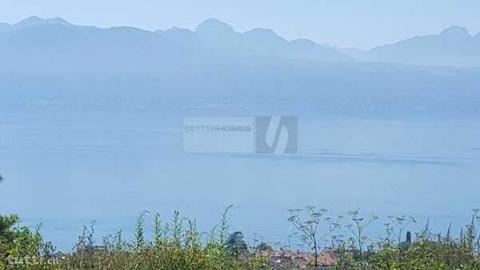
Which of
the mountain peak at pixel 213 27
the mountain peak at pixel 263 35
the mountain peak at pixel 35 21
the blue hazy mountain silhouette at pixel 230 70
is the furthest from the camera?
the mountain peak at pixel 35 21

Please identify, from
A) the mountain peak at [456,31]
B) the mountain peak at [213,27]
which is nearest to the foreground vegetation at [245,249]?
the mountain peak at [456,31]

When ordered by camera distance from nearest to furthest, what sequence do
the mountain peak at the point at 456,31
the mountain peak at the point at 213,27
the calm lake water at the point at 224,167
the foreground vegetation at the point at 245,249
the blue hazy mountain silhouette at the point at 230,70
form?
the foreground vegetation at the point at 245,249 < the calm lake water at the point at 224,167 < the mountain peak at the point at 456,31 < the mountain peak at the point at 213,27 < the blue hazy mountain silhouette at the point at 230,70

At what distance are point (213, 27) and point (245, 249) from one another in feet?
32.0

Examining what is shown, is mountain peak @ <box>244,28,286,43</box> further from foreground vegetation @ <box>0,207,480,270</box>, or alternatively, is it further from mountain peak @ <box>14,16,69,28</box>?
foreground vegetation @ <box>0,207,480,270</box>

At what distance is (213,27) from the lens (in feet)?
44.2

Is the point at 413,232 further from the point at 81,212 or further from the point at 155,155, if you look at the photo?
the point at 155,155

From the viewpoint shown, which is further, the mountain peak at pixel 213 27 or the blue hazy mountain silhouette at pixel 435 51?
the mountain peak at pixel 213 27

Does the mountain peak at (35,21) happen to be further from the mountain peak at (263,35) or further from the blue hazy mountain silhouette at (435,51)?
the blue hazy mountain silhouette at (435,51)

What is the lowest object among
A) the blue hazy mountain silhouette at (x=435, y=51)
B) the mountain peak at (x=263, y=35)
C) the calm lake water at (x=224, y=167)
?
the calm lake water at (x=224, y=167)

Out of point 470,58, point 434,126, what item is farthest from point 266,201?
point 470,58

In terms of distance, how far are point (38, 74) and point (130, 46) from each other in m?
1.74

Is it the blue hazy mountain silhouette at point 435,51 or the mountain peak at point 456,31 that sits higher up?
the blue hazy mountain silhouette at point 435,51

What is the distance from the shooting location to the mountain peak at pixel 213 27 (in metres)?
13.1

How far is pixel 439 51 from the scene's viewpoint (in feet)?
44.5
